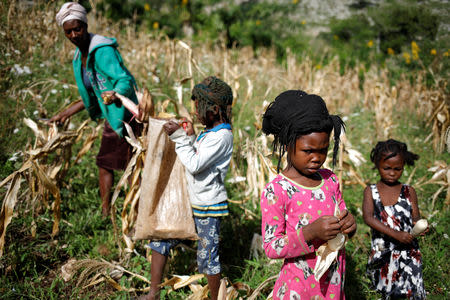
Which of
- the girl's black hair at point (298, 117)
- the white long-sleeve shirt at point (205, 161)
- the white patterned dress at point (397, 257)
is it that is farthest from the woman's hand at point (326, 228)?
the white patterned dress at point (397, 257)

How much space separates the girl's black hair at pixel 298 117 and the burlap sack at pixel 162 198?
0.78 m

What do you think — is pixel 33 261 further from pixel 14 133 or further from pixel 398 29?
pixel 398 29

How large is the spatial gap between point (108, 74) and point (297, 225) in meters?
1.93

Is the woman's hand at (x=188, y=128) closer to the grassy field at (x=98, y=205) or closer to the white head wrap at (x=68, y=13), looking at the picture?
the grassy field at (x=98, y=205)

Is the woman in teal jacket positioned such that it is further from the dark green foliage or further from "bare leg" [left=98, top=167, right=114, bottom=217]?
the dark green foliage

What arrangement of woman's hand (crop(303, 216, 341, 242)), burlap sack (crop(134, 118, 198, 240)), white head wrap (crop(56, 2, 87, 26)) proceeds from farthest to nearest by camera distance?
1. white head wrap (crop(56, 2, 87, 26))
2. burlap sack (crop(134, 118, 198, 240))
3. woman's hand (crop(303, 216, 341, 242))

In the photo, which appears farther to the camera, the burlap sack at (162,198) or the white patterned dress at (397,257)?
the white patterned dress at (397,257)

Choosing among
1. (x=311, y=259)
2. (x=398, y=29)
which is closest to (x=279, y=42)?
(x=398, y=29)

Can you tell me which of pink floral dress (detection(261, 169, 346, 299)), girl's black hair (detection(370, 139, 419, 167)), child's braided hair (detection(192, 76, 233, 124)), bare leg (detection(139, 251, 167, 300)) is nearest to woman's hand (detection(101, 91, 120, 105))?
child's braided hair (detection(192, 76, 233, 124))

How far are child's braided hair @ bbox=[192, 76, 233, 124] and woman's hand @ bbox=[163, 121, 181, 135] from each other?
17cm

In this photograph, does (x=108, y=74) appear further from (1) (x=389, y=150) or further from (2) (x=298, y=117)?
(1) (x=389, y=150)

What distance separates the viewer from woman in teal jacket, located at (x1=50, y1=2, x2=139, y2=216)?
256 centimetres

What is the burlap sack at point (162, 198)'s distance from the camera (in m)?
1.96

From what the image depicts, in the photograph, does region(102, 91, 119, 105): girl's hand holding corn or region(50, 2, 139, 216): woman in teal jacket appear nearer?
region(102, 91, 119, 105): girl's hand holding corn
